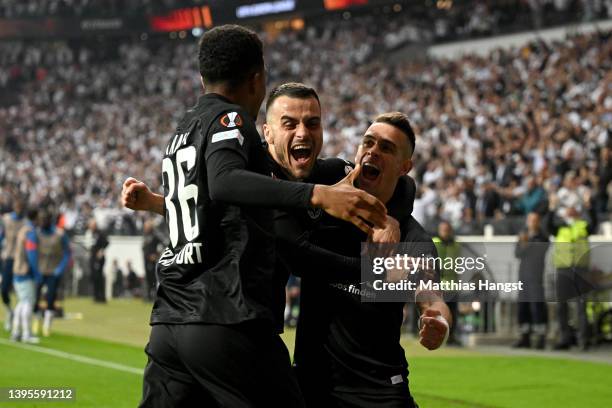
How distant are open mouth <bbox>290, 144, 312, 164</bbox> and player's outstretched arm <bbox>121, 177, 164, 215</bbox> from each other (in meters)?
0.71

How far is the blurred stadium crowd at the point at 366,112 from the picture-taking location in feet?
65.9

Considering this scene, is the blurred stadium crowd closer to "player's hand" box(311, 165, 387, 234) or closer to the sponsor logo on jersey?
the sponsor logo on jersey

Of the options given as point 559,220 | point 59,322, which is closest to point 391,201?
point 559,220

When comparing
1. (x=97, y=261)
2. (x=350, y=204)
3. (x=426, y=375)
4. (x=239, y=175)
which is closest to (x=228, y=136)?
(x=239, y=175)

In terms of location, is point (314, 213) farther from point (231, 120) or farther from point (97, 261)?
point (97, 261)

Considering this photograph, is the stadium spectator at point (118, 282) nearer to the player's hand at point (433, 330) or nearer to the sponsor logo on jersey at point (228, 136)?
the player's hand at point (433, 330)

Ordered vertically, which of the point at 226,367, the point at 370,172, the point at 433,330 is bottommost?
the point at 226,367

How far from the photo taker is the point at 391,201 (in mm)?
5211

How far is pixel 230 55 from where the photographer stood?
3979 mm

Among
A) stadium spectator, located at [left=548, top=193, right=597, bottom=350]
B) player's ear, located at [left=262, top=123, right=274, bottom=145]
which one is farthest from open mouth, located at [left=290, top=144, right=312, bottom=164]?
stadium spectator, located at [left=548, top=193, right=597, bottom=350]

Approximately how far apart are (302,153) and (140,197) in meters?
0.83

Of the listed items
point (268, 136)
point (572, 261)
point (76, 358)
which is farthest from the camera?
point (76, 358)

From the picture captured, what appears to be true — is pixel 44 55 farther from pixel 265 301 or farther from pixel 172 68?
pixel 265 301

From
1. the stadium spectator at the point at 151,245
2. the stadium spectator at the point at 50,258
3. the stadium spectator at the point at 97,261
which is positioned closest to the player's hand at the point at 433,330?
the stadium spectator at the point at 50,258
